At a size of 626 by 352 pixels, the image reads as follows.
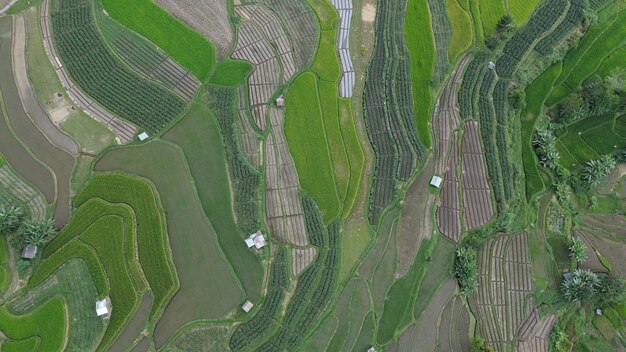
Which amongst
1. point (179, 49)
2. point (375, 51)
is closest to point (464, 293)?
point (375, 51)

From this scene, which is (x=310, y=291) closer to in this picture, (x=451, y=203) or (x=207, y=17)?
(x=451, y=203)

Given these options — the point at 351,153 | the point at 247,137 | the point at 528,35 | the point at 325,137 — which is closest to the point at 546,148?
the point at 528,35

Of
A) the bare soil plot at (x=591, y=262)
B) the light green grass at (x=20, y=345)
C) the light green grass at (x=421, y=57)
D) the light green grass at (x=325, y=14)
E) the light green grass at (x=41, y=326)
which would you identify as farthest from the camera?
the light green grass at (x=325, y=14)

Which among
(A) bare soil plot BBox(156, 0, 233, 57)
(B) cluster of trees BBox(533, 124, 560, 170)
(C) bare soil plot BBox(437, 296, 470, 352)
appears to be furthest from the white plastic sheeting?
(C) bare soil plot BBox(437, 296, 470, 352)

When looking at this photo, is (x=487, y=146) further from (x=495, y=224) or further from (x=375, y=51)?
(x=375, y=51)

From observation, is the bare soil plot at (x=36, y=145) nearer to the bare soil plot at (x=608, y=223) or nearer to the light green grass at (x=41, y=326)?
the light green grass at (x=41, y=326)

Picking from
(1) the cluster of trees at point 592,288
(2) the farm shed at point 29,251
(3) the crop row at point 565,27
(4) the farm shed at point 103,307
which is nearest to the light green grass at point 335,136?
(4) the farm shed at point 103,307

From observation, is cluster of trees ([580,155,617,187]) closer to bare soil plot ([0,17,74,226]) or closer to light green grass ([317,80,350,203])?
light green grass ([317,80,350,203])
